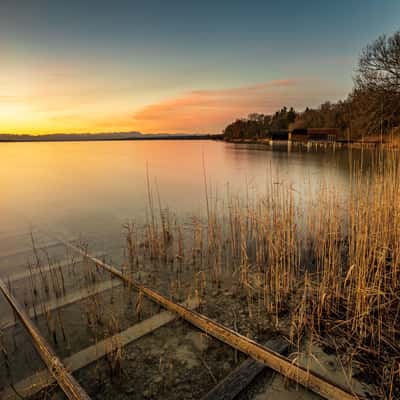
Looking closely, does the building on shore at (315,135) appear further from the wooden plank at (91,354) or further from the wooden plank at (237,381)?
the wooden plank at (237,381)

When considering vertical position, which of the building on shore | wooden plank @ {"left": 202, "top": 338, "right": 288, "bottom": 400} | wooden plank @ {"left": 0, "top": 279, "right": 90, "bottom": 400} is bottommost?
wooden plank @ {"left": 202, "top": 338, "right": 288, "bottom": 400}

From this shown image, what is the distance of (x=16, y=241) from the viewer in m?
6.38

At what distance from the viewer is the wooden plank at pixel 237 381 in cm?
210

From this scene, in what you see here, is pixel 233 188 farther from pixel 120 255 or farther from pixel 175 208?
pixel 120 255

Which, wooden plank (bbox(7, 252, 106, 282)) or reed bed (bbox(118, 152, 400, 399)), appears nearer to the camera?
reed bed (bbox(118, 152, 400, 399))

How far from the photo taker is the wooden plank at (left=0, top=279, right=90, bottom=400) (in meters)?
2.09

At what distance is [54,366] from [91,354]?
1.27ft

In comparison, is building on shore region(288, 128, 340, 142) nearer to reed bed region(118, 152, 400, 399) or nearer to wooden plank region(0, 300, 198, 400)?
reed bed region(118, 152, 400, 399)

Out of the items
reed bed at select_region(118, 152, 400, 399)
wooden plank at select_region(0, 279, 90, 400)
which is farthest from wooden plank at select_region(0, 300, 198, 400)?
reed bed at select_region(118, 152, 400, 399)

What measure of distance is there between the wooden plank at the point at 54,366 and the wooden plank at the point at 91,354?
0.35 feet

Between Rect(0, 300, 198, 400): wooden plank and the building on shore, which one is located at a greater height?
the building on shore

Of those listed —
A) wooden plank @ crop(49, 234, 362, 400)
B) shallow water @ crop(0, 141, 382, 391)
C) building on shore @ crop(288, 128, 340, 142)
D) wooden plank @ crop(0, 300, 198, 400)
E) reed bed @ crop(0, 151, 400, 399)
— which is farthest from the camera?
building on shore @ crop(288, 128, 340, 142)

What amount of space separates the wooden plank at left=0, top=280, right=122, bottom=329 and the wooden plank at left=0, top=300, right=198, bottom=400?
2.38ft

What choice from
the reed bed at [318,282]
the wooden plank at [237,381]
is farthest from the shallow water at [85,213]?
the wooden plank at [237,381]
